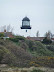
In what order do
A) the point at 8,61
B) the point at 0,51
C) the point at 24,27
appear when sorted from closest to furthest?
the point at 8,61
the point at 0,51
the point at 24,27

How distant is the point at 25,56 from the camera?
16.1m

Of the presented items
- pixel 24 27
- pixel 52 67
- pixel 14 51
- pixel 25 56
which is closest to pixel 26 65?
pixel 52 67

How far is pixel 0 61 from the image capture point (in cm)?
1455

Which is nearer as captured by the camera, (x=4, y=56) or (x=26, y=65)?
(x=26, y=65)

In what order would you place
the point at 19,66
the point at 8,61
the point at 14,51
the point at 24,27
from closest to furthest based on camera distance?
the point at 19,66 → the point at 8,61 → the point at 14,51 → the point at 24,27

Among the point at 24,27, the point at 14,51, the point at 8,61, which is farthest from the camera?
the point at 24,27

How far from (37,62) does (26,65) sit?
0.94 m

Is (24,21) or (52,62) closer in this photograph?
(52,62)

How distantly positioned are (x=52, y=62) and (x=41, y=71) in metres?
2.35

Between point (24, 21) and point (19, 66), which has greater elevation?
point (24, 21)

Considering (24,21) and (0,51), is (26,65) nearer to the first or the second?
(0,51)

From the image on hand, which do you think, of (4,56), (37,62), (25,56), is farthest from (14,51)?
(37,62)

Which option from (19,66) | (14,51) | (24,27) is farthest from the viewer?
(24,27)

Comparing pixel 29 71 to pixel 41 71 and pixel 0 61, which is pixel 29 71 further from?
pixel 0 61
